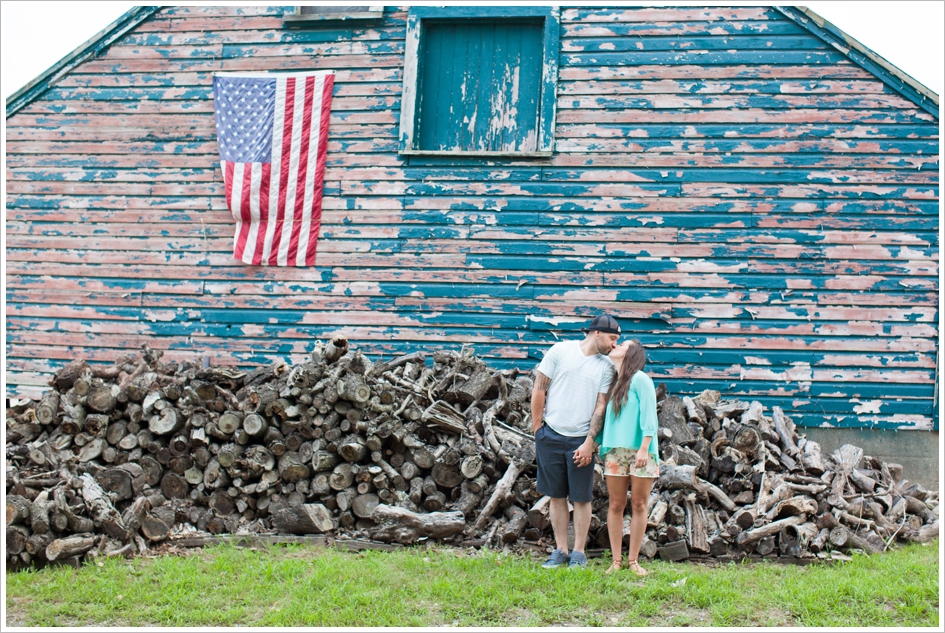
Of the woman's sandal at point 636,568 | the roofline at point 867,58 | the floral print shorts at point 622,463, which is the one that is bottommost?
the woman's sandal at point 636,568

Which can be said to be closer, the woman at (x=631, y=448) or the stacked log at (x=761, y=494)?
the woman at (x=631, y=448)

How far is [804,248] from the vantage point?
336 inches

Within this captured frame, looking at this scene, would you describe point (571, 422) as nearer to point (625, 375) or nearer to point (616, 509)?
point (625, 375)

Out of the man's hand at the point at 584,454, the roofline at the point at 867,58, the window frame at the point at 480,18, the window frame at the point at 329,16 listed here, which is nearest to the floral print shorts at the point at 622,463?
the man's hand at the point at 584,454

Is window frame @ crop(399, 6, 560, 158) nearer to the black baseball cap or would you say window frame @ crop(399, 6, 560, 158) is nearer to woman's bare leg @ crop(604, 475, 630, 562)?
the black baseball cap

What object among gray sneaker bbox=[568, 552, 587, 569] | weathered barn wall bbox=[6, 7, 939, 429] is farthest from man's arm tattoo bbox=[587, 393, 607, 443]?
weathered barn wall bbox=[6, 7, 939, 429]

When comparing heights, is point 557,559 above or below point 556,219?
below

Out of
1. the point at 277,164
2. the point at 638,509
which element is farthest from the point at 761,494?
the point at 277,164

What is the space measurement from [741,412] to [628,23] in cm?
475

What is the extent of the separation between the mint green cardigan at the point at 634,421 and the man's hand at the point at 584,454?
0.37 feet

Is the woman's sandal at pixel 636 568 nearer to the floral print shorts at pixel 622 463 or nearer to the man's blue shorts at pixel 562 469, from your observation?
the man's blue shorts at pixel 562 469

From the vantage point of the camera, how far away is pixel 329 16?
31.0 ft

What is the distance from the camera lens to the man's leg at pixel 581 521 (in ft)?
18.6

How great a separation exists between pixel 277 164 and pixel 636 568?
6417 millimetres
